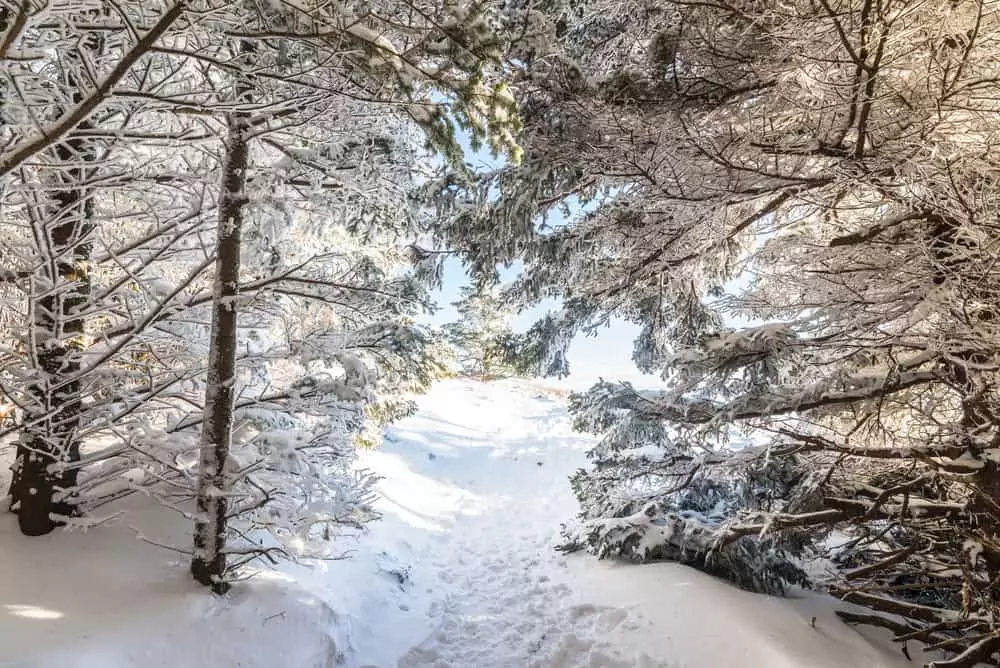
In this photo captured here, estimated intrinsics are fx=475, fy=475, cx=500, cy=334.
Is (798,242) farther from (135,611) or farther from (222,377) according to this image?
(135,611)

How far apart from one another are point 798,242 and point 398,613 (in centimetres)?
632

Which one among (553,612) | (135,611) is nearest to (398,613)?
(553,612)

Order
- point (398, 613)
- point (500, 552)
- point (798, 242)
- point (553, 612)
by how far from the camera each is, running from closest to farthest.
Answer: point (798, 242) → point (553, 612) → point (398, 613) → point (500, 552)

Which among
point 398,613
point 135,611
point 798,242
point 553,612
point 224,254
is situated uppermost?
point 798,242

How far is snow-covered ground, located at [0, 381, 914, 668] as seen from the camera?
11.6 ft

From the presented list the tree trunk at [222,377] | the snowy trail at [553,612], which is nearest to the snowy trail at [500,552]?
the snowy trail at [553,612]

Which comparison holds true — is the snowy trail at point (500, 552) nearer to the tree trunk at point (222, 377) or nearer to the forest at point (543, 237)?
the forest at point (543, 237)

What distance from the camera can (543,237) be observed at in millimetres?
6324

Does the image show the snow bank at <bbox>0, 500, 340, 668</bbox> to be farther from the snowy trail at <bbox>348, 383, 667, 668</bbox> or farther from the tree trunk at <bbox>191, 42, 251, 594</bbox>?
the snowy trail at <bbox>348, 383, 667, 668</bbox>

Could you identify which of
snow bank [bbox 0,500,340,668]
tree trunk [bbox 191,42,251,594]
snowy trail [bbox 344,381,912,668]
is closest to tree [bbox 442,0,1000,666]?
snowy trail [bbox 344,381,912,668]

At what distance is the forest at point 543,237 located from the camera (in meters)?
2.85

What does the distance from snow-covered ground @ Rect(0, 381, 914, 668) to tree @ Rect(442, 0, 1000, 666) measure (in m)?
0.70

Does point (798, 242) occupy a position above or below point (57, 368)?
above

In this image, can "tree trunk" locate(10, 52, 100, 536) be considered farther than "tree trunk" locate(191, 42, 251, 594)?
No
